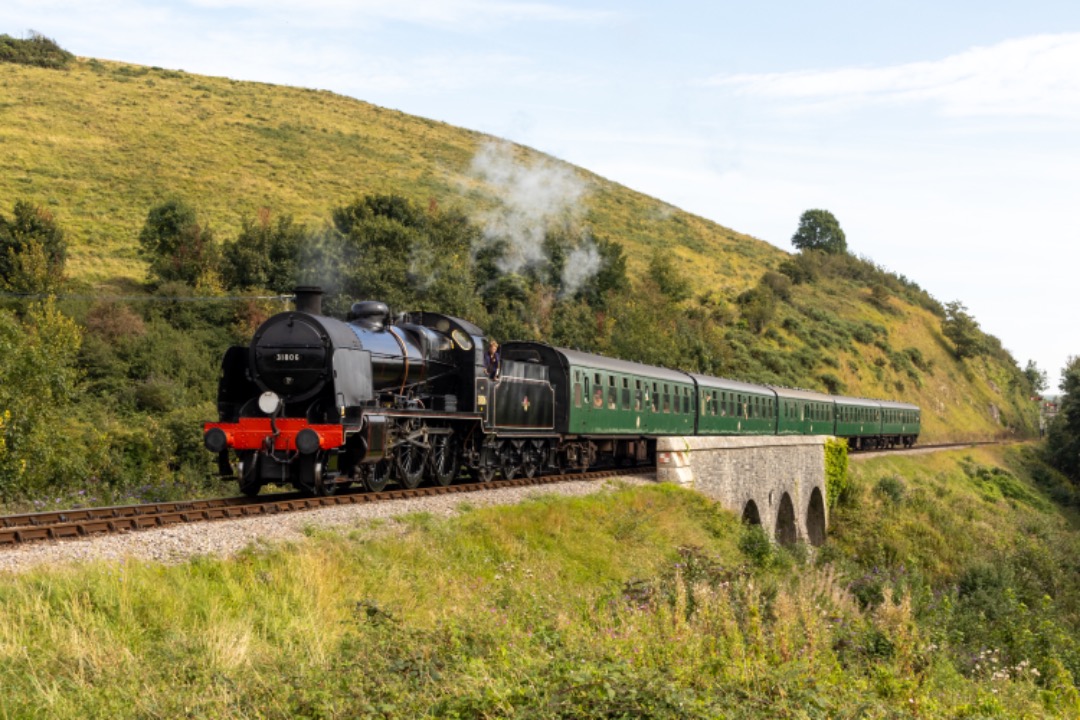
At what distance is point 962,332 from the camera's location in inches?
3696

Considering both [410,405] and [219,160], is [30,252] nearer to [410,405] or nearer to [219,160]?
[410,405]

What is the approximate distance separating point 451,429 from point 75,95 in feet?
230

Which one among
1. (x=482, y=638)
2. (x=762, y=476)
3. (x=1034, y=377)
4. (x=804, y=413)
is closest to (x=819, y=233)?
(x=1034, y=377)

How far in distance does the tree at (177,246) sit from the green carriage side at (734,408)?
22.6 m

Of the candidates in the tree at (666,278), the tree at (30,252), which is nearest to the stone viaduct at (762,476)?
the tree at (666,278)

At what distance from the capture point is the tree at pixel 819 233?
122062 mm

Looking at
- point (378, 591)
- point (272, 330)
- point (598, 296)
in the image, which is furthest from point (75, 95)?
point (378, 591)

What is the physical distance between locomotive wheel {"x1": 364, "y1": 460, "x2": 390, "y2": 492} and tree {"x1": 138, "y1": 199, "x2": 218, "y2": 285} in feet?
90.8

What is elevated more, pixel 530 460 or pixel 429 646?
pixel 530 460

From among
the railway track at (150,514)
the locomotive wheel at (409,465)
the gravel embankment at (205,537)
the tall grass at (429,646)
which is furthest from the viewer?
the locomotive wheel at (409,465)

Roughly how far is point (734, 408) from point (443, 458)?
653 inches

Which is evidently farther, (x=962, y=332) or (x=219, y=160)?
(x=962, y=332)

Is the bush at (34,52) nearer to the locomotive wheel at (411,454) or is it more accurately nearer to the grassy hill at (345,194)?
the grassy hill at (345,194)

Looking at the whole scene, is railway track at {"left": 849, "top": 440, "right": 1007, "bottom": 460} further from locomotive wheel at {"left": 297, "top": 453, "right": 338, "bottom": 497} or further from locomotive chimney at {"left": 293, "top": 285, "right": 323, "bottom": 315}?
locomotive wheel at {"left": 297, "top": 453, "right": 338, "bottom": 497}
